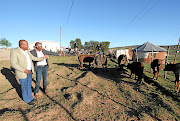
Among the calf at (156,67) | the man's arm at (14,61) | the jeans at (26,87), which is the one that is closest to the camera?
the man's arm at (14,61)

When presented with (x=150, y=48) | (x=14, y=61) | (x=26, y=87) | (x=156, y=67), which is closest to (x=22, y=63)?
(x=14, y=61)

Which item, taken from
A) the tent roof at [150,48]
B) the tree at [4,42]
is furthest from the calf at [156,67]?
the tree at [4,42]

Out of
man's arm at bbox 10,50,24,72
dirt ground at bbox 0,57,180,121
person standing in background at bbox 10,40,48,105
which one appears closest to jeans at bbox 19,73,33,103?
person standing in background at bbox 10,40,48,105

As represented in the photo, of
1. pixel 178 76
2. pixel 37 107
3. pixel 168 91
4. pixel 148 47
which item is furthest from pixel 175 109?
pixel 148 47

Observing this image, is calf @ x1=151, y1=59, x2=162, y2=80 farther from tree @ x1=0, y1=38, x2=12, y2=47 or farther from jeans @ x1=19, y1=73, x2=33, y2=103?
tree @ x1=0, y1=38, x2=12, y2=47

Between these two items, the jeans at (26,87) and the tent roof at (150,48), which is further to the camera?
the tent roof at (150,48)

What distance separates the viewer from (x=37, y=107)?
3287 mm

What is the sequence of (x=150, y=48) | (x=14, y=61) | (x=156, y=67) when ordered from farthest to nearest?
1. (x=150, y=48)
2. (x=156, y=67)
3. (x=14, y=61)

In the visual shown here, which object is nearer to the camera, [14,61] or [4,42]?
[14,61]

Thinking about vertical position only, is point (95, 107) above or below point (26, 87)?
below

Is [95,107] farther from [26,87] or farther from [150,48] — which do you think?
→ [150,48]

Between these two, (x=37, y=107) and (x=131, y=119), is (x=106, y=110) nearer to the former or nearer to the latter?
(x=131, y=119)

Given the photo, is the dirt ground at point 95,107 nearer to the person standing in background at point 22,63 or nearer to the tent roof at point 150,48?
the person standing in background at point 22,63

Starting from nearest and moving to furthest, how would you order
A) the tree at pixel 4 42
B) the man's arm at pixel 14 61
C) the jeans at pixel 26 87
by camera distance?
the man's arm at pixel 14 61
the jeans at pixel 26 87
the tree at pixel 4 42
